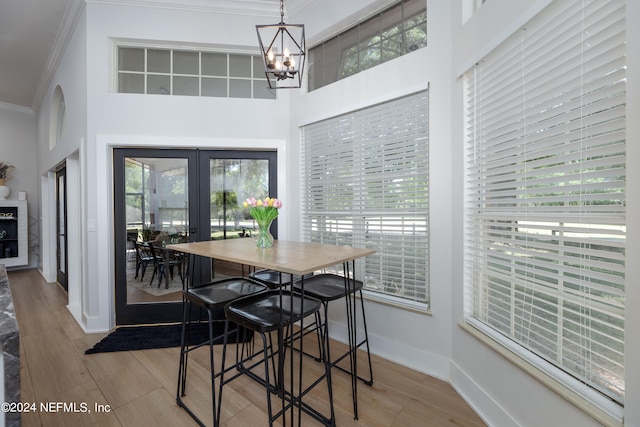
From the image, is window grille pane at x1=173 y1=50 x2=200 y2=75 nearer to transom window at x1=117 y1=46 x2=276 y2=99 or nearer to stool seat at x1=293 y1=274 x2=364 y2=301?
transom window at x1=117 y1=46 x2=276 y2=99

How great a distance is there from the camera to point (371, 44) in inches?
106

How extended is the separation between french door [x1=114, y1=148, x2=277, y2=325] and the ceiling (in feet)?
5.05

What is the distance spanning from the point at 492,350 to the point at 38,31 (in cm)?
572

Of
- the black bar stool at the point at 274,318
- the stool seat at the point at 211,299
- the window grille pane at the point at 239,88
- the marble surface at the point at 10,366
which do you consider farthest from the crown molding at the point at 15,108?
the marble surface at the point at 10,366

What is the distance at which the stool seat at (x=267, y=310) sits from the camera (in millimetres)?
1424

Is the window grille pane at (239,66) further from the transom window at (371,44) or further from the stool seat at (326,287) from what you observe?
the stool seat at (326,287)

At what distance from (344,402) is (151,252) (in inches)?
99.7

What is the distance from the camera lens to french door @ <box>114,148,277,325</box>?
3.11m

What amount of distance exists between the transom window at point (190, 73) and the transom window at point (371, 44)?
0.64 m

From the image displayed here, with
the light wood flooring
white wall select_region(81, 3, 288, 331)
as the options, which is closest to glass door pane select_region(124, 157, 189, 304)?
white wall select_region(81, 3, 288, 331)

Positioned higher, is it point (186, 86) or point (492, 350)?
point (186, 86)

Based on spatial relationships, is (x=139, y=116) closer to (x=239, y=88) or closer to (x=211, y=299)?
(x=239, y=88)

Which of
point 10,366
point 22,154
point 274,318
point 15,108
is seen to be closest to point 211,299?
point 274,318

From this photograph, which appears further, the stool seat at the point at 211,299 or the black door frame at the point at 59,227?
the black door frame at the point at 59,227
